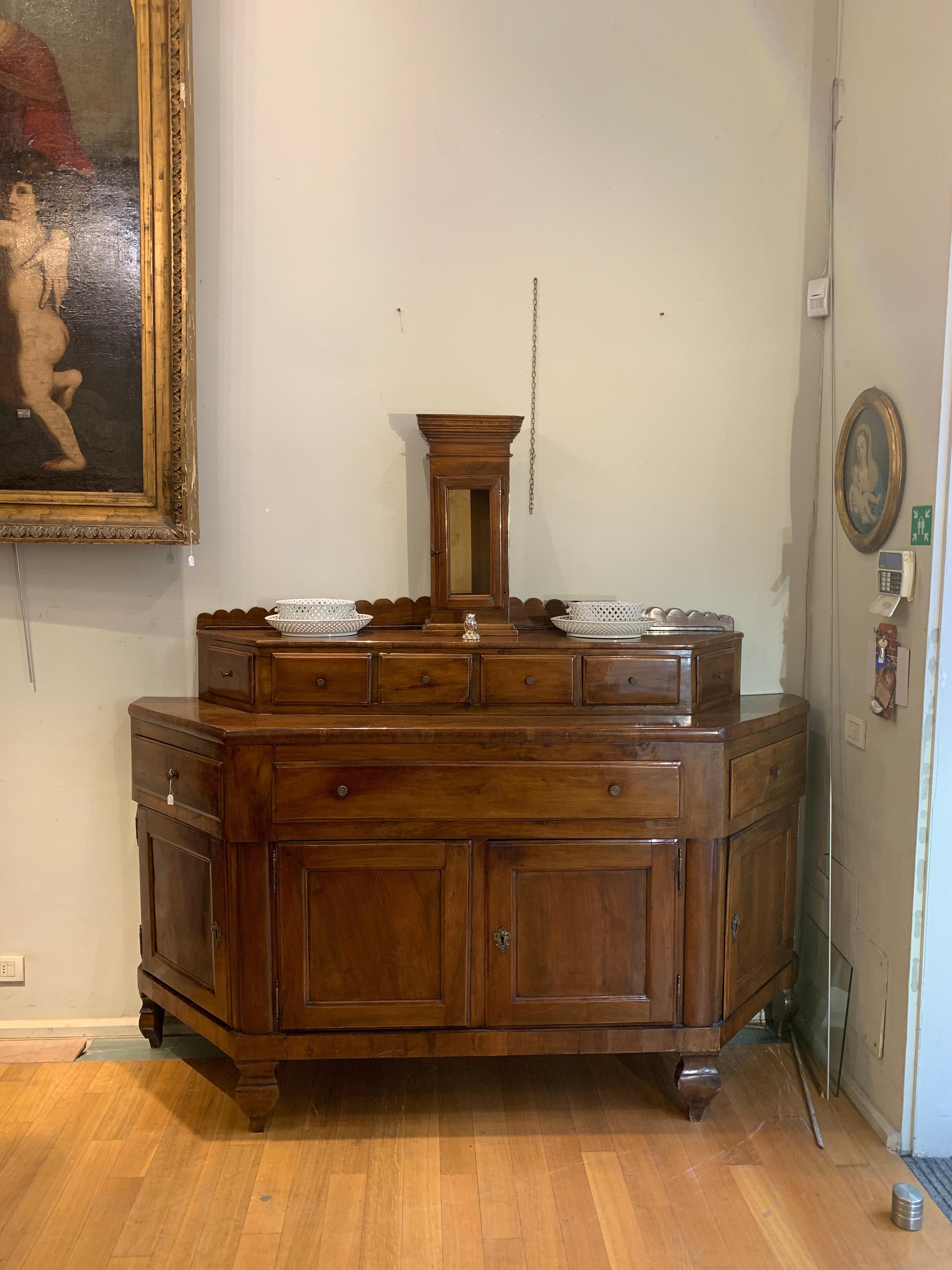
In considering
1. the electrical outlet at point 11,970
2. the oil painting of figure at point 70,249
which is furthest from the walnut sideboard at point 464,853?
the oil painting of figure at point 70,249

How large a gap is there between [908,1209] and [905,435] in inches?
66.9

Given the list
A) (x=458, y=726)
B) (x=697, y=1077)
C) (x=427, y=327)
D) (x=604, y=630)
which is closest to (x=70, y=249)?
(x=427, y=327)

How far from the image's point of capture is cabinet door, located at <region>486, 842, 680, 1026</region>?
7.70ft

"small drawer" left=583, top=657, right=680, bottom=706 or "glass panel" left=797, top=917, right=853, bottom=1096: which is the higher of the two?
"small drawer" left=583, top=657, right=680, bottom=706

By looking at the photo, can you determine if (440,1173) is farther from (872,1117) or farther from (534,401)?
(534,401)

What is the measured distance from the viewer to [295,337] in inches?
108

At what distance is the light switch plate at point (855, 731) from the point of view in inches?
99.0

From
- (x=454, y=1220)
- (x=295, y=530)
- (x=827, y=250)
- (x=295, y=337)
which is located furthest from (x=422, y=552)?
(x=454, y=1220)

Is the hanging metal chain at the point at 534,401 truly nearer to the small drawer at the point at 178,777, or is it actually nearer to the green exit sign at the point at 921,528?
the green exit sign at the point at 921,528

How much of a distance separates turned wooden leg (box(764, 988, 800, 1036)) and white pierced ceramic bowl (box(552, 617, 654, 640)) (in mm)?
1148

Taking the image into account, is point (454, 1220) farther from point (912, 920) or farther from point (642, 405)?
point (642, 405)

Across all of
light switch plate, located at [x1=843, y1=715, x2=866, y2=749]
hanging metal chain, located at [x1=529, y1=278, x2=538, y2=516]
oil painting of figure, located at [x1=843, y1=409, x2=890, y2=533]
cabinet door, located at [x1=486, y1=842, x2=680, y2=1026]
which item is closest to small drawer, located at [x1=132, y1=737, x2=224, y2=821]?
cabinet door, located at [x1=486, y1=842, x2=680, y2=1026]

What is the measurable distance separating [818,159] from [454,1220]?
9.40 ft

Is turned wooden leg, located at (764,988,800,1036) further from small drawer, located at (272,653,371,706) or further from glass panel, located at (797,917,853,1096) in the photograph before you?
small drawer, located at (272,653,371,706)
